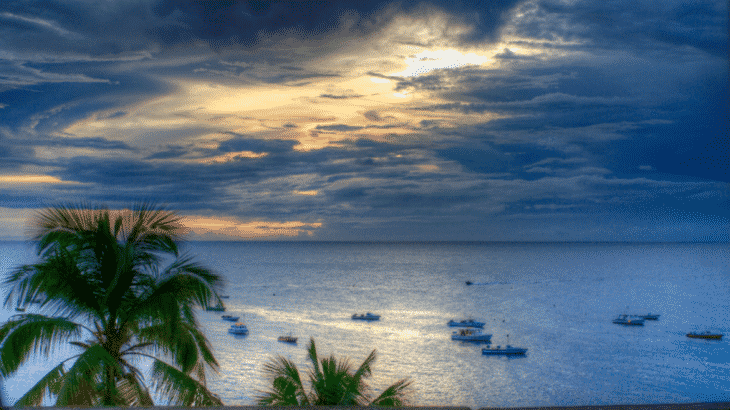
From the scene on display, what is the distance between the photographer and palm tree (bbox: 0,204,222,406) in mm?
5520

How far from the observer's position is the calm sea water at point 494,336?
35.6 metres

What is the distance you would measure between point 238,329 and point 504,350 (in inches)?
1064

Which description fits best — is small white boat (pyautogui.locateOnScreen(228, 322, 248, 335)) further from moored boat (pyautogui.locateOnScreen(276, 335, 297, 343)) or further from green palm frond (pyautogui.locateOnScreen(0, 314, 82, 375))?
green palm frond (pyautogui.locateOnScreen(0, 314, 82, 375))

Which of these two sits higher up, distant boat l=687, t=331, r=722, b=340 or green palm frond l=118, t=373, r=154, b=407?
green palm frond l=118, t=373, r=154, b=407

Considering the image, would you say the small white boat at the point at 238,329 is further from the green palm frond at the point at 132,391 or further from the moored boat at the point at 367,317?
the green palm frond at the point at 132,391

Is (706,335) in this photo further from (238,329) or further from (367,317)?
(238,329)

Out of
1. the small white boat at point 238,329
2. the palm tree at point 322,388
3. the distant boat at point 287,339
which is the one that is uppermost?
the palm tree at point 322,388

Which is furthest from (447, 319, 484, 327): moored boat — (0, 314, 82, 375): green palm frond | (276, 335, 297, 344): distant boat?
(0, 314, 82, 375): green palm frond

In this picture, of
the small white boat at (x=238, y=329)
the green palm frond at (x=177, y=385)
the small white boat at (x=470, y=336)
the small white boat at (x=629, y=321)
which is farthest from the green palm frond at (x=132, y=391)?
the small white boat at (x=629, y=321)

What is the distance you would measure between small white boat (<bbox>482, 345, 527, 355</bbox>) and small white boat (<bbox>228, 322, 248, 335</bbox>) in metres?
24.4

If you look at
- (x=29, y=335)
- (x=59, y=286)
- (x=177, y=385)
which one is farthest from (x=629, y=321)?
(x=29, y=335)

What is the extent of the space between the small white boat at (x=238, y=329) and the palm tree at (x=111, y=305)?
45.3 metres

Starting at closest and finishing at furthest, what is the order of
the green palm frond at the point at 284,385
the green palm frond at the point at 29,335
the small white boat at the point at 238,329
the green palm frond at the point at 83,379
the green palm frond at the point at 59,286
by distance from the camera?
the green palm frond at the point at 83,379 < the green palm frond at the point at 29,335 < the green palm frond at the point at 59,286 < the green palm frond at the point at 284,385 < the small white boat at the point at 238,329

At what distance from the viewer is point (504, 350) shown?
43.5 metres
